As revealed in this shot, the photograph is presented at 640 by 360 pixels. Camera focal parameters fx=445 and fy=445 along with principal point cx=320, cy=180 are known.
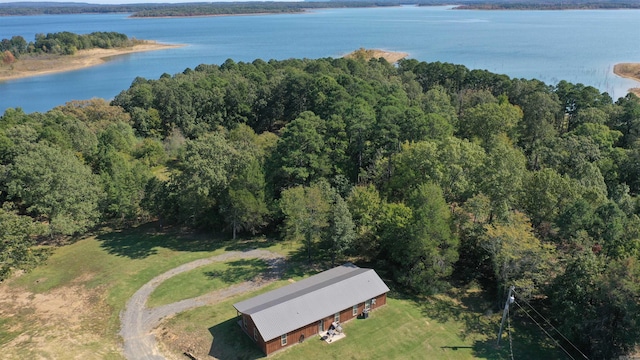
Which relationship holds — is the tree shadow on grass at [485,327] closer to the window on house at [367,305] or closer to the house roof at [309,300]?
the window on house at [367,305]

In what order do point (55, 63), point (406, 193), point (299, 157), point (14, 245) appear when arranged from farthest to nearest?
point (55, 63)
point (299, 157)
point (406, 193)
point (14, 245)

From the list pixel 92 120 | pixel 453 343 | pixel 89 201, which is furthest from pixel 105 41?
pixel 453 343

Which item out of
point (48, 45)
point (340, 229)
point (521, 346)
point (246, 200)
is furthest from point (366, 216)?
point (48, 45)

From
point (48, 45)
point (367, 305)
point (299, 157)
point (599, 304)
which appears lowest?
point (367, 305)

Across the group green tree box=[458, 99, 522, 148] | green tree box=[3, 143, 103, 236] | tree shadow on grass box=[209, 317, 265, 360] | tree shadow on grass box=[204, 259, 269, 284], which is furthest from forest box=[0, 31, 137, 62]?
tree shadow on grass box=[209, 317, 265, 360]

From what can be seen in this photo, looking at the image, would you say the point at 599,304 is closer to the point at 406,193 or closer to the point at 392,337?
the point at 392,337

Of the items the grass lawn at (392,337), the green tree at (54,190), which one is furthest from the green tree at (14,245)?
the grass lawn at (392,337)

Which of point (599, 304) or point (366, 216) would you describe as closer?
point (599, 304)
